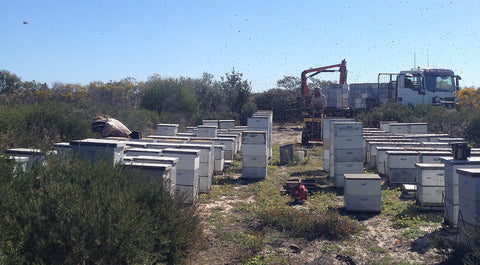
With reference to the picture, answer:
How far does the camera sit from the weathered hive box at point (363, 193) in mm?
9375

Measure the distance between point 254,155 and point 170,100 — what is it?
51.5ft

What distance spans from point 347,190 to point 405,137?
790 cm

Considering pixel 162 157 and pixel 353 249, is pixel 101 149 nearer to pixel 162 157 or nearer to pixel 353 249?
pixel 162 157

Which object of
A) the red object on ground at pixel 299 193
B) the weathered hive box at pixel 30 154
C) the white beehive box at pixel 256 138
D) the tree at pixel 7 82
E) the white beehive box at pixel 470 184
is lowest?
the red object on ground at pixel 299 193

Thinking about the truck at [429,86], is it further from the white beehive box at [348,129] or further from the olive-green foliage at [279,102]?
the white beehive box at [348,129]

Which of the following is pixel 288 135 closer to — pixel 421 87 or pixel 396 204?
pixel 421 87

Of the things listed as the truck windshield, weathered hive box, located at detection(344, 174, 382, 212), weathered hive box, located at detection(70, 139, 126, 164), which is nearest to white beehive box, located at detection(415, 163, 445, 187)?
weathered hive box, located at detection(344, 174, 382, 212)

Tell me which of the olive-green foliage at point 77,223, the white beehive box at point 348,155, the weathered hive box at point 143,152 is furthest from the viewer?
the white beehive box at point 348,155

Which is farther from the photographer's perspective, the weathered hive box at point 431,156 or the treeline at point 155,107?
the treeline at point 155,107

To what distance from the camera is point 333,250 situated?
7.08 m

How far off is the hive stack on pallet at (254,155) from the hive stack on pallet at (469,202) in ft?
24.1

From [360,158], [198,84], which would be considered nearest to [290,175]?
[360,158]

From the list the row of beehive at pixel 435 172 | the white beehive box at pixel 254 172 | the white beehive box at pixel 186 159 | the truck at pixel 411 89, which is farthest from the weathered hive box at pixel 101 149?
the truck at pixel 411 89

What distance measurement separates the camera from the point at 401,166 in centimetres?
1201
